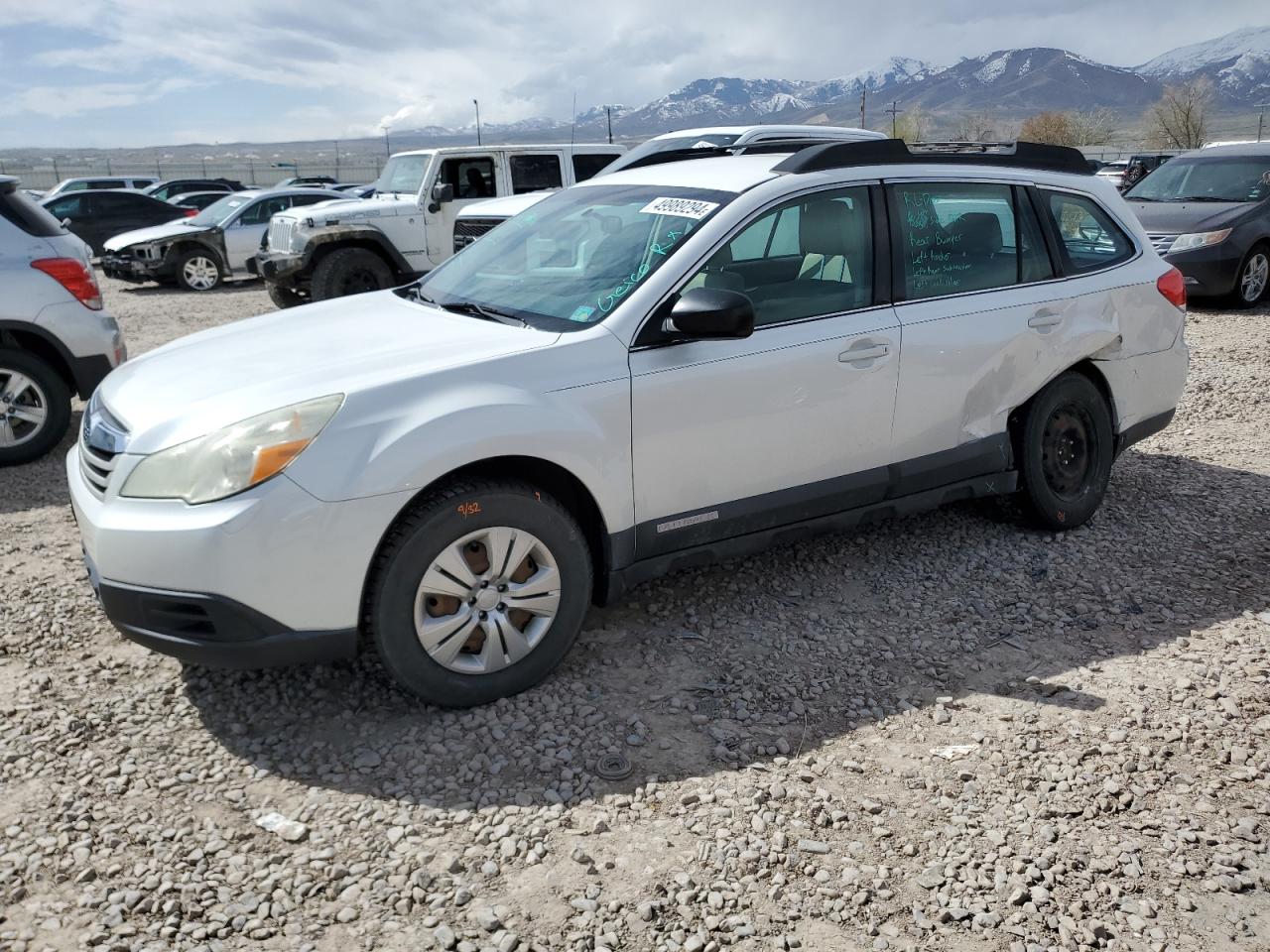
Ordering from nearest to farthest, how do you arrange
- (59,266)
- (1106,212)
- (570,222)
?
(570,222) < (1106,212) < (59,266)

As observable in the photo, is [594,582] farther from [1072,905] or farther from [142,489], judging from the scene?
[1072,905]

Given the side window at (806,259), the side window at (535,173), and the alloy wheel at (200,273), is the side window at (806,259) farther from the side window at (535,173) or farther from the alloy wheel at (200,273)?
the alloy wheel at (200,273)

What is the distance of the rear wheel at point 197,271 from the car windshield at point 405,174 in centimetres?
491

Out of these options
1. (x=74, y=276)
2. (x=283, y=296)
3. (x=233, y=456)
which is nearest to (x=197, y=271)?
(x=283, y=296)

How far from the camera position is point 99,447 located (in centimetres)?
355

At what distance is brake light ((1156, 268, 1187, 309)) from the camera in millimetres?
5164

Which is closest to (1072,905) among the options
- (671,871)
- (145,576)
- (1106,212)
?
(671,871)

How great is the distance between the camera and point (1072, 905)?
105 inches

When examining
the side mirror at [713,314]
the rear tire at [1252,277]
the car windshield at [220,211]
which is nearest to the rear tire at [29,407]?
the side mirror at [713,314]

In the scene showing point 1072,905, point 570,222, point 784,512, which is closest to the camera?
point 1072,905

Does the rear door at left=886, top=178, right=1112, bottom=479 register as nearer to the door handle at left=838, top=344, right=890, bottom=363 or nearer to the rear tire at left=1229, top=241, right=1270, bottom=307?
the door handle at left=838, top=344, right=890, bottom=363

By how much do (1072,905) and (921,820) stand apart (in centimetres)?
47

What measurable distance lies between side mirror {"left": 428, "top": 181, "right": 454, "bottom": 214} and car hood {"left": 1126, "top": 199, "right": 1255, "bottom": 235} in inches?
299

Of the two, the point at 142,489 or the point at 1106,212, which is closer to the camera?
the point at 142,489
